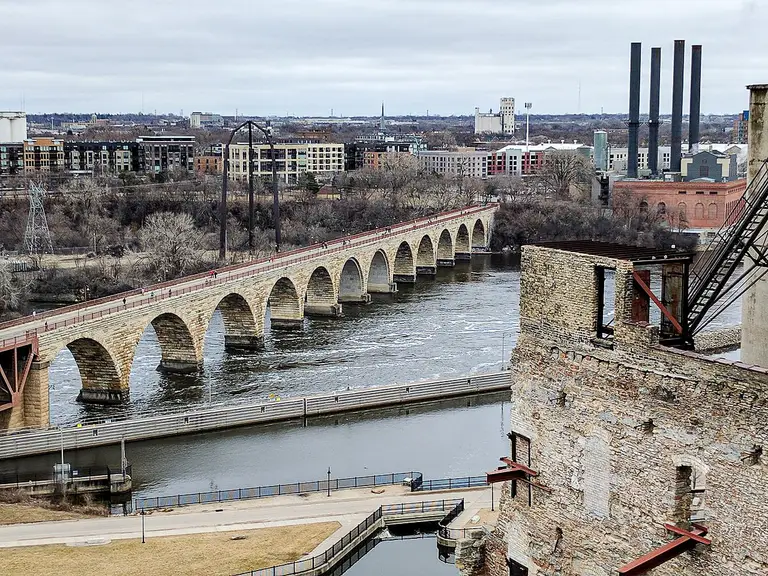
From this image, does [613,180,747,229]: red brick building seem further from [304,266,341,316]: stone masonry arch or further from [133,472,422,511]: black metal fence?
[133,472,422,511]: black metal fence

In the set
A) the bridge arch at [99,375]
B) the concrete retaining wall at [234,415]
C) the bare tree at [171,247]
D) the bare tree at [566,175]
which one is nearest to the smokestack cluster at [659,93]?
the bare tree at [566,175]

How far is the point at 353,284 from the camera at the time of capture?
298 feet

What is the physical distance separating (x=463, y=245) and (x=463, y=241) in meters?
0.39

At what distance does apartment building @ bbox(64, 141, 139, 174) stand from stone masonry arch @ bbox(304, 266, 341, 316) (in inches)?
4137

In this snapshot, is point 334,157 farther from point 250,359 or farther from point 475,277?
point 250,359

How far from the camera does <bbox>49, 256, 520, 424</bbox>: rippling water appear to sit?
5928 centimetres

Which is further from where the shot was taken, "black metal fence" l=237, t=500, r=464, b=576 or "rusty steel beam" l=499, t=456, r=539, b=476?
"black metal fence" l=237, t=500, r=464, b=576

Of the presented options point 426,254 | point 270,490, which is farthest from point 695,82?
point 270,490

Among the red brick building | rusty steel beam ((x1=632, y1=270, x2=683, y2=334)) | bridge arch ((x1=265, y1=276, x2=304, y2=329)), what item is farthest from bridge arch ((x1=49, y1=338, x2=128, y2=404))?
the red brick building

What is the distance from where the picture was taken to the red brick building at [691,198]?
403 feet

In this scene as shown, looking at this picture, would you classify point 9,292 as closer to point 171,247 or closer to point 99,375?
point 171,247

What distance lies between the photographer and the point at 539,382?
18.2 m

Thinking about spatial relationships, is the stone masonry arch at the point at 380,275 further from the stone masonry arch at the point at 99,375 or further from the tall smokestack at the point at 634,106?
the tall smokestack at the point at 634,106

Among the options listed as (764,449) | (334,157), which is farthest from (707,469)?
(334,157)
